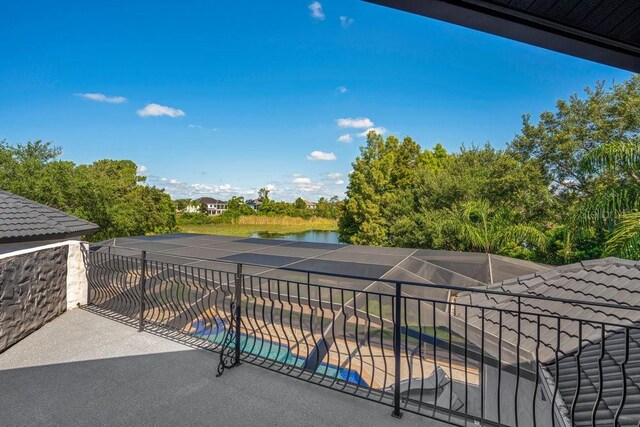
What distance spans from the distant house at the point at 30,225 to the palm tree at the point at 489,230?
1002 cm

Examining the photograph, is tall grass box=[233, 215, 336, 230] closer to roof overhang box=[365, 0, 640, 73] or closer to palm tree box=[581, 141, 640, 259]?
palm tree box=[581, 141, 640, 259]

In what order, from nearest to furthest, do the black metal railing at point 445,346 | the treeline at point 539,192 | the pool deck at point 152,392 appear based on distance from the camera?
the black metal railing at point 445,346
the pool deck at point 152,392
the treeline at point 539,192

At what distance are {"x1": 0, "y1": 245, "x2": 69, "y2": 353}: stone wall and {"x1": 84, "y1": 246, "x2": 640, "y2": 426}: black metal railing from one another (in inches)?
13.8

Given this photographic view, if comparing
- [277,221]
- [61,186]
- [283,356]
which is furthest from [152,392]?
[277,221]

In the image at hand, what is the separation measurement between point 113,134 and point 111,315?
62.0 ft

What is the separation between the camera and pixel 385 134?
62.1ft

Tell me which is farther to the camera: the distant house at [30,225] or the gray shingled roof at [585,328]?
the distant house at [30,225]

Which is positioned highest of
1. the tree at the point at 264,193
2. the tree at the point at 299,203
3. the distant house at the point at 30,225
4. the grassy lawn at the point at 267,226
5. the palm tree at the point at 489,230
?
the tree at the point at 264,193

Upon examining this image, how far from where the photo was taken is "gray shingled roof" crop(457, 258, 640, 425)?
1.94m

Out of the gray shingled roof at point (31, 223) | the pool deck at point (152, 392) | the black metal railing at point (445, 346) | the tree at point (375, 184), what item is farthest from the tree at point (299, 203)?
the pool deck at point (152, 392)

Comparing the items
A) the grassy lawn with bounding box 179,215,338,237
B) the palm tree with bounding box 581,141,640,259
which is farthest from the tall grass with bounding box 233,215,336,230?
the palm tree with bounding box 581,141,640,259

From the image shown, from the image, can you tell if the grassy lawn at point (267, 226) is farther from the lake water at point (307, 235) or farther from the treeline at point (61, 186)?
the treeline at point (61, 186)

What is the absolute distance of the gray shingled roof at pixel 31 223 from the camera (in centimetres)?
406

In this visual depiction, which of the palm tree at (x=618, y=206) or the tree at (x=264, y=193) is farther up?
the tree at (x=264, y=193)
